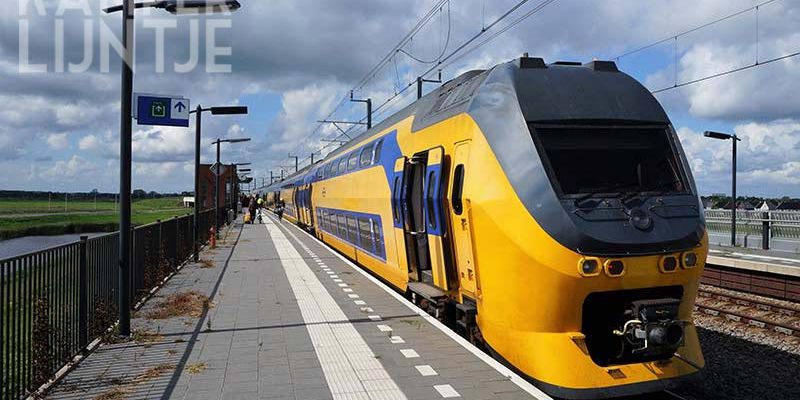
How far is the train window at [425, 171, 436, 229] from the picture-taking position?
819 cm

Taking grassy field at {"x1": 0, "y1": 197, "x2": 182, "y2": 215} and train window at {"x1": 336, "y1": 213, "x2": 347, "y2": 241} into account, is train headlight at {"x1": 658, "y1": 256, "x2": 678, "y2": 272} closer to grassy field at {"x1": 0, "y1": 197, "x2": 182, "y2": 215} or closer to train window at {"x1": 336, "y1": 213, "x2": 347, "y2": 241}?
train window at {"x1": 336, "y1": 213, "x2": 347, "y2": 241}

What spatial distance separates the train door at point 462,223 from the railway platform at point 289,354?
0.92 metres

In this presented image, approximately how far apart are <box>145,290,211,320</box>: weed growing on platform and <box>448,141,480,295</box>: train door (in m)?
4.84

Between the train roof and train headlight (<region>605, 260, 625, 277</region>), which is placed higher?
the train roof

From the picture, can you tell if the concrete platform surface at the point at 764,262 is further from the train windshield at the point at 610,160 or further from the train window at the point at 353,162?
A: the train window at the point at 353,162

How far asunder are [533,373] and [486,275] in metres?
1.17

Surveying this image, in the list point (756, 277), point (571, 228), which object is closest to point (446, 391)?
point (571, 228)

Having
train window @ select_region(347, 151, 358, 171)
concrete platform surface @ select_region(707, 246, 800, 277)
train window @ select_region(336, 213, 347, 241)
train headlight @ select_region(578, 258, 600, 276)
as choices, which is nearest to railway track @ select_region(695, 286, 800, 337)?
concrete platform surface @ select_region(707, 246, 800, 277)

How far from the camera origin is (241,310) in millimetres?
10344

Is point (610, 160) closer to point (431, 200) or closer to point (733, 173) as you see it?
point (431, 200)

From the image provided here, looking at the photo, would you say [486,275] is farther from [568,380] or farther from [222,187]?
[222,187]

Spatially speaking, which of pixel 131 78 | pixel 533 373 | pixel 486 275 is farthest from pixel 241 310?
pixel 533 373

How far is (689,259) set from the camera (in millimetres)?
6027

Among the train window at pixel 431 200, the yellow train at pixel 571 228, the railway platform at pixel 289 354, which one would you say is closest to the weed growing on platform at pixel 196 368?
the railway platform at pixel 289 354
